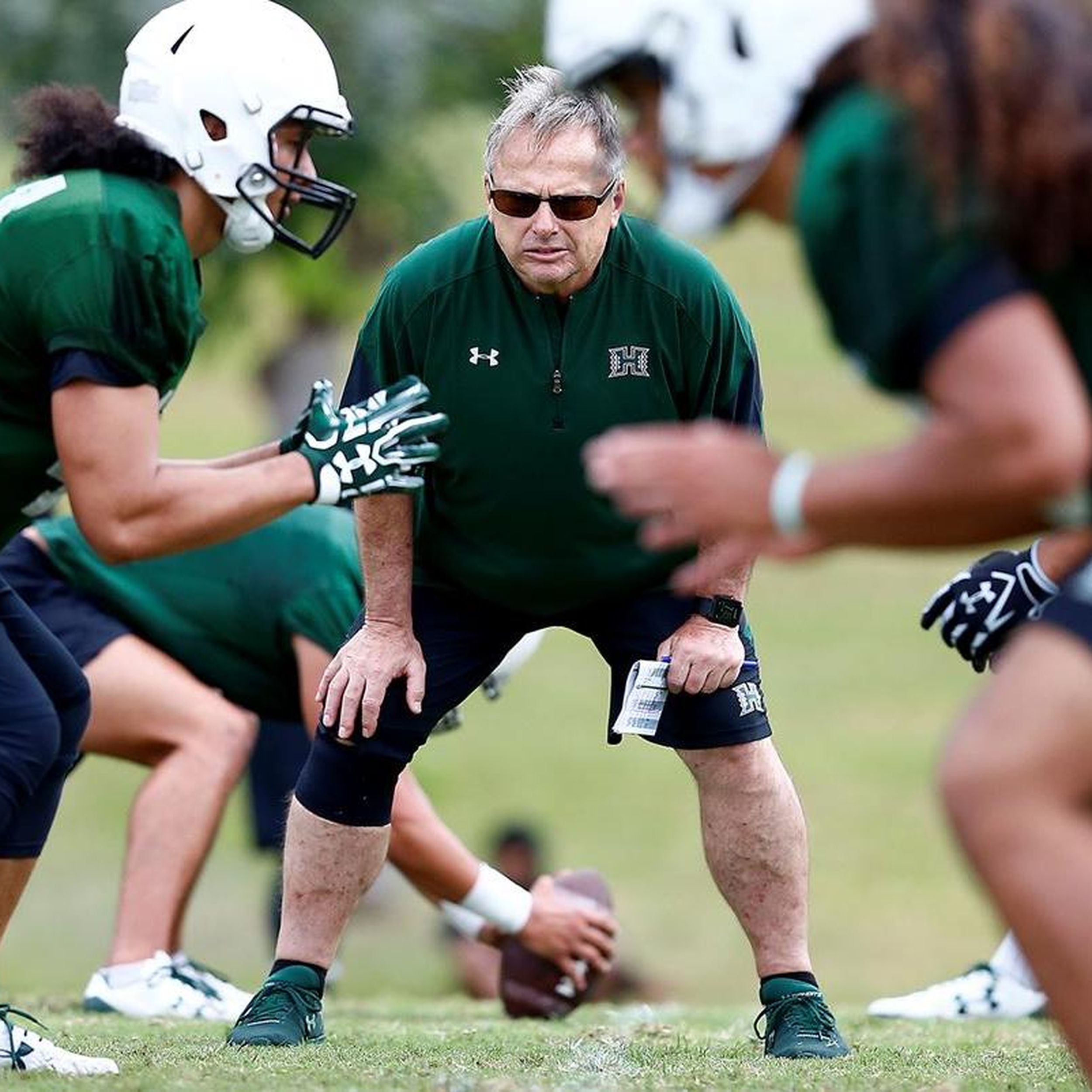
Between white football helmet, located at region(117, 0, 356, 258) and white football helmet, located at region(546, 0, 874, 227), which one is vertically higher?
white football helmet, located at region(117, 0, 356, 258)

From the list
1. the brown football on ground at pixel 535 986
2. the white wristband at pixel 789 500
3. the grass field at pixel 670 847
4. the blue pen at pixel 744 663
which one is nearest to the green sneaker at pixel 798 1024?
the grass field at pixel 670 847

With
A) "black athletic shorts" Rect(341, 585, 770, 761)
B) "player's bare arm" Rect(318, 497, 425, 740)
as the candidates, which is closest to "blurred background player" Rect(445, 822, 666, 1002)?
"black athletic shorts" Rect(341, 585, 770, 761)

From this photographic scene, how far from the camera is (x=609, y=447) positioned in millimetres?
3820

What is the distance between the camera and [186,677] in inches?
305

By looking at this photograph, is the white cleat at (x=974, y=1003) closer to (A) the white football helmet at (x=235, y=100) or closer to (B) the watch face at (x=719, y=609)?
(B) the watch face at (x=719, y=609)

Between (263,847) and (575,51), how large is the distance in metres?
5.92

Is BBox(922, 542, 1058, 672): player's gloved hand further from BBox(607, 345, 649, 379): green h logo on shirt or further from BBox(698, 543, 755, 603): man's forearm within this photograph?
BBox(607, 345, 649, 379): green h logo on shirt

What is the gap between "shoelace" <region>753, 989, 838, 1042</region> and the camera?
568 cm

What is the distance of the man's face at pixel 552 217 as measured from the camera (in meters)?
5.59

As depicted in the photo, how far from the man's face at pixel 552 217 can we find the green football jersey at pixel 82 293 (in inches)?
37.1

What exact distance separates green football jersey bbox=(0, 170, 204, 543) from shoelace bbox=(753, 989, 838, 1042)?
2.25 m

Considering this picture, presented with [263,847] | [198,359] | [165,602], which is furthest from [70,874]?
[165,602]

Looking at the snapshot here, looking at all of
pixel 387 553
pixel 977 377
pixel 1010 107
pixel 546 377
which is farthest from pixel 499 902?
pixel 1010 107

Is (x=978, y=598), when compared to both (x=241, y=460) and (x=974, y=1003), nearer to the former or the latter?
(x=241, y=460)
